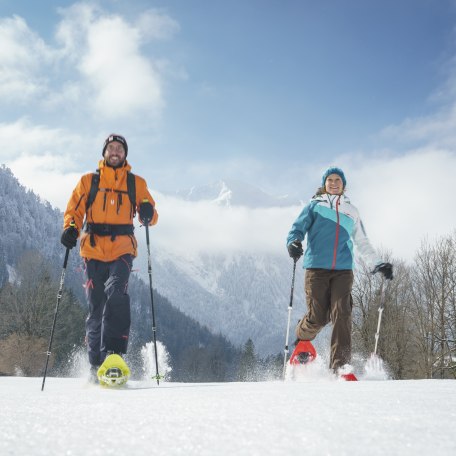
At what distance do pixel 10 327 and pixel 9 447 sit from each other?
36942 millimetres

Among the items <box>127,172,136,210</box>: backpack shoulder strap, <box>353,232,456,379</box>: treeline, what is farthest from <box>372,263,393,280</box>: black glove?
<box>353,232,456,379</box>: treeline

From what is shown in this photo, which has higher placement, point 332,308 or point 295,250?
point 295,250

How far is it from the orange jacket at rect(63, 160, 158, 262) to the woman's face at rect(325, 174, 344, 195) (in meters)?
2.49

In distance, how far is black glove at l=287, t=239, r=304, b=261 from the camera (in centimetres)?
526

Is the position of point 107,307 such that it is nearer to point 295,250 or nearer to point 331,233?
point 295,250

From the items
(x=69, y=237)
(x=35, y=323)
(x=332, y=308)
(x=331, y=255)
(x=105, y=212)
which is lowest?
(x=35, y=323)

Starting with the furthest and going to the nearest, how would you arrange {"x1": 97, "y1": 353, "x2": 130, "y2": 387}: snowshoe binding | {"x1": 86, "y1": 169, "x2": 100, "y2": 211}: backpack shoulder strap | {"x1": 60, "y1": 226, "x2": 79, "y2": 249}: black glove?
{"x1": 86, "y1": 169, "x2": 100, "y2": 211}: backpack shoulder strap → {"x1": 60, "y1": 226, "x2": 79, "y2": 249}: black glove → {"x1": 97, "y1": 353, "x2": 130, "y2": 387}: snowshoe binding

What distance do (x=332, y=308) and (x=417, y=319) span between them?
2057 cm

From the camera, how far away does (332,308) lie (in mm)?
5332

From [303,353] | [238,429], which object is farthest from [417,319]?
[238,429]

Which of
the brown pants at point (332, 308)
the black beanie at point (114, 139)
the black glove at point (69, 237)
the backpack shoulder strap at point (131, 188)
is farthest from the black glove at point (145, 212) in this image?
the brown pants at point (332, 308)

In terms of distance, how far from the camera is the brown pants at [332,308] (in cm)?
513

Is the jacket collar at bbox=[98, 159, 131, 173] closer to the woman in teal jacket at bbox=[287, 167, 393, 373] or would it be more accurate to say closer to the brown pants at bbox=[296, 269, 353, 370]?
the woman in teal jacket at bbox=[287, 167, 393, 373]

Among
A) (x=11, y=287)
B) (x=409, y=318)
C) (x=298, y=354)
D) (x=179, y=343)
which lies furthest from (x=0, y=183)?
(x=298, y=354)
